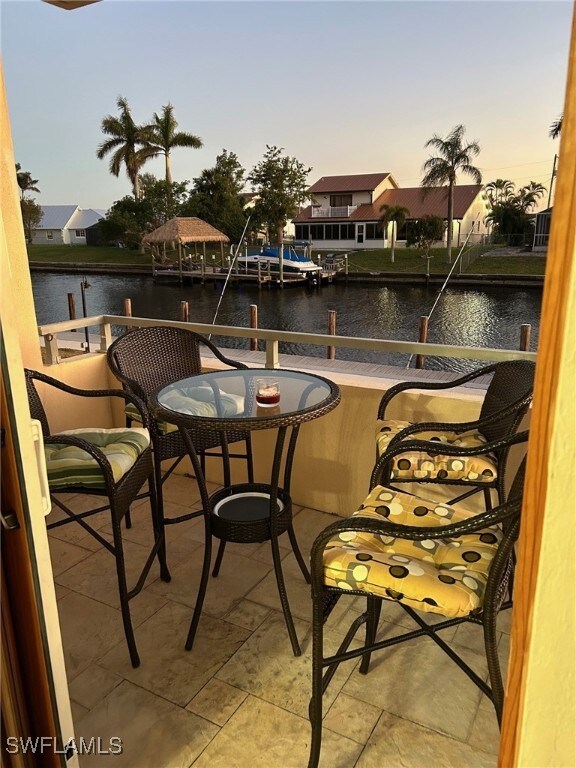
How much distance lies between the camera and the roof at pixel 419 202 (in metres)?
32.2

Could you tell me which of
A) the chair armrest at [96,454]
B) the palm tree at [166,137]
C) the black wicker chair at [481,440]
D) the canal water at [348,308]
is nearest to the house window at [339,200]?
the palm tree at [166,137]

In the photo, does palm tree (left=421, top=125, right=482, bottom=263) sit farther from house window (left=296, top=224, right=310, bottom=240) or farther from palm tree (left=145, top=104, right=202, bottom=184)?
palm tree (left=145, top=104, right=202, bottom=184)

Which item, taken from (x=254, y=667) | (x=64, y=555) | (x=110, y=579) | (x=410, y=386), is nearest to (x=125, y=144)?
(x=64, y=555)

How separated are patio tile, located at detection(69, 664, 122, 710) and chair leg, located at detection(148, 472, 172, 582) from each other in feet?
1.61

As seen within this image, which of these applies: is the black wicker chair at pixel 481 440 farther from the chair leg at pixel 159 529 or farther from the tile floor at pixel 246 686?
the chair leg at pixel 159 529

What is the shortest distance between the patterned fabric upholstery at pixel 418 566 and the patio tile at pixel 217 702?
604 millimetres

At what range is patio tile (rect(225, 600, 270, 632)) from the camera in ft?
6.60

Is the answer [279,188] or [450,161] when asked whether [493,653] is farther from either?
[450,161]

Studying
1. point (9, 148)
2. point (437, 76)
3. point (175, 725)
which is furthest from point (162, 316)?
point (175, 725)

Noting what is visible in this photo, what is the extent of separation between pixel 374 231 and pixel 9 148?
110 feet

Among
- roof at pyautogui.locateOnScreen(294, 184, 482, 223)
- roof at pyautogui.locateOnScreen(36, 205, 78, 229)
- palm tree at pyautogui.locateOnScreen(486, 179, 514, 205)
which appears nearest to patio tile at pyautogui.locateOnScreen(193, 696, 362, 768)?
roof at pyautogui.locateOnScreen(294, 184, 482, 223)

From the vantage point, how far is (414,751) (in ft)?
4.92

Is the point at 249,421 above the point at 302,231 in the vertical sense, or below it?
below

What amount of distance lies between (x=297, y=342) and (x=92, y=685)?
159 centimetres
